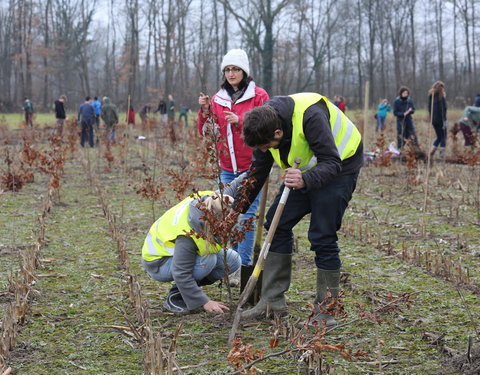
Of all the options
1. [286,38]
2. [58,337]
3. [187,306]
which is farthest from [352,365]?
[286,38]

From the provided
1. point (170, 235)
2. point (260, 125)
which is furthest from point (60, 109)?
point (260, 125)

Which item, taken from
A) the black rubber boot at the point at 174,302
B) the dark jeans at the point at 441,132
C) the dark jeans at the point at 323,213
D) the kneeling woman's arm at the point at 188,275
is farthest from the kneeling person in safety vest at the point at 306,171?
the dark jeans at the point at 441,132

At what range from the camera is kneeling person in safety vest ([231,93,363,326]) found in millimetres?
3188

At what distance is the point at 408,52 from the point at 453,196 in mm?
40782

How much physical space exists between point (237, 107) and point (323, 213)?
129cm

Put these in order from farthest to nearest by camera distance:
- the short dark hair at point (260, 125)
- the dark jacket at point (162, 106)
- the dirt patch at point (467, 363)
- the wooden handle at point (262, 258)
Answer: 1. the dark jacket at point (162, 106)
2. the wooden handle at point (262, 258)
3. the short dark hair at point (260, 125)
4. the dirt patch at point (467, 363)

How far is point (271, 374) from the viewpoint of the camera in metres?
2.93

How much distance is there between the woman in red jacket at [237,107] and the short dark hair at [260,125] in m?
1.01

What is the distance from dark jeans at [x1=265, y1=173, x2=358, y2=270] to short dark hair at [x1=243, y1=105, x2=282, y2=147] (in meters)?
0.43

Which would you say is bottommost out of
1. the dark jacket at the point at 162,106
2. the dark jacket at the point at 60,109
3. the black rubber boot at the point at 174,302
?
the black rubber boot at the point at 174,302

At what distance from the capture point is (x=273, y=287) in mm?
3709

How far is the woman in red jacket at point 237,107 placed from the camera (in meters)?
4.26

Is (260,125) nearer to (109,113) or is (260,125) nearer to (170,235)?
(170,235)

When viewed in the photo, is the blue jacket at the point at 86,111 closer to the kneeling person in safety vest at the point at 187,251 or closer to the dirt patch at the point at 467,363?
the kneeling person in safety vest at the point at 187,251
